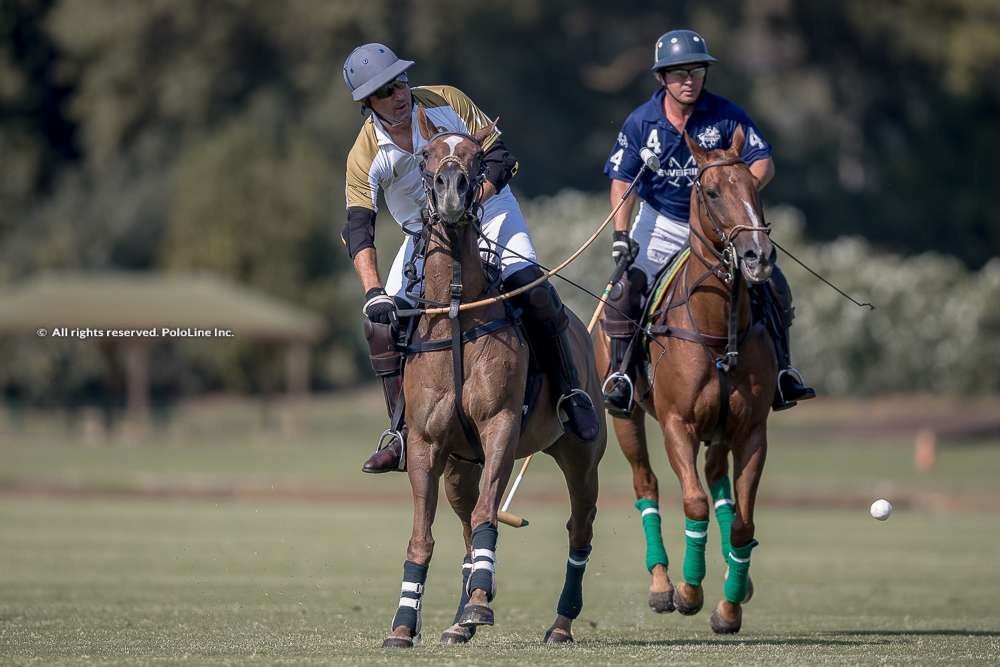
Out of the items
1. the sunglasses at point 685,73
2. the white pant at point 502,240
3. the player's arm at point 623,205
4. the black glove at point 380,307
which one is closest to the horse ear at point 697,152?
the sunglasses at point 685,73

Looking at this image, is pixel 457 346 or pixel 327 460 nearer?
pixel 457 346

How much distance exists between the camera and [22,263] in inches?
2030

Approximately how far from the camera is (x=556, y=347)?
9.39 m

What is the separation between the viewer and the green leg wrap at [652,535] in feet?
→ 34.1

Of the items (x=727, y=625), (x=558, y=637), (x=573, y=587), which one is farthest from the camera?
(x=727, y=625)

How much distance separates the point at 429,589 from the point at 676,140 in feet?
17.9

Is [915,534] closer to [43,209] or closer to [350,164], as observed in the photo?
[350,164]

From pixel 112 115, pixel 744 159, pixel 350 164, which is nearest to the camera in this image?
pixel 350 164

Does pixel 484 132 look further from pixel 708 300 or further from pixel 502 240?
pixel 708 300

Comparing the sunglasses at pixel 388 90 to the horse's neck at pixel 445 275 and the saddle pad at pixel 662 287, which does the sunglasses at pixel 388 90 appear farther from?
the saddle pad at pixel 662 287

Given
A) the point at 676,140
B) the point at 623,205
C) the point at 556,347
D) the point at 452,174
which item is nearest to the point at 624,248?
the point at 623,205

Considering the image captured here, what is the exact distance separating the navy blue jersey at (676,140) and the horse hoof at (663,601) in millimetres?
2256

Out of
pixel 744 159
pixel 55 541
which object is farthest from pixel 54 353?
pixel 744 159

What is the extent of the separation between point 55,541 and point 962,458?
66.9ft
